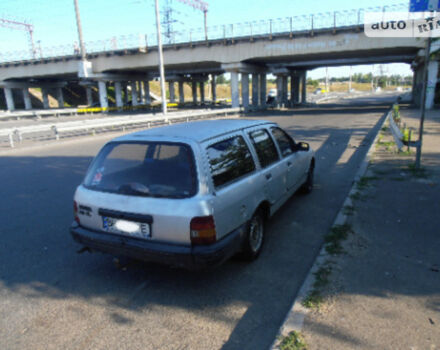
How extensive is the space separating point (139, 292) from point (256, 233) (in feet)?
4.97

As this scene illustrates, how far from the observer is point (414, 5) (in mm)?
7035

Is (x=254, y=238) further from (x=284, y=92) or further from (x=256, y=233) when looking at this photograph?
(x=284, y=92)

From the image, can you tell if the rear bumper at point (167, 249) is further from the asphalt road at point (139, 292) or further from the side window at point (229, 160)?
the side window at point (229, 160)

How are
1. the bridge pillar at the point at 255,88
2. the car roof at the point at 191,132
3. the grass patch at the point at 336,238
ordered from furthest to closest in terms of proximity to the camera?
1. the bridge pillar at the point at 255,88
2. the grass patch at the point at 336,238
3. the car roof at the point at 191,132

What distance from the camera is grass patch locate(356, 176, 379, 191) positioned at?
22.6 ft

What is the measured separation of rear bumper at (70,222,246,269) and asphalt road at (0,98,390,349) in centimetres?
33

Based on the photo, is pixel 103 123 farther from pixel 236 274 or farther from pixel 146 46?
pixel 146 46

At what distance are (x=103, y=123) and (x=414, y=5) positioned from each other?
16430mm

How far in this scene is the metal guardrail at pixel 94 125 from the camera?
16562 mm

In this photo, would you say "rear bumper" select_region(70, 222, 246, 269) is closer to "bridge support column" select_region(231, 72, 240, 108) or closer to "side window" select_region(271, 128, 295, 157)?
"side window" select_region(271, 128, 295, 157)

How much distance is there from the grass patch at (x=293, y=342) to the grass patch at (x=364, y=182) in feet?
15.1

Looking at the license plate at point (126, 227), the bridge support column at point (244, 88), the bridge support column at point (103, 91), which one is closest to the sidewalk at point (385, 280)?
the license plate at point (126, 227)

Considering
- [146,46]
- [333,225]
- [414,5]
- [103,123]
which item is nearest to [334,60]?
[146,46]

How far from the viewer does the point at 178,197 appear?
11.0ft
